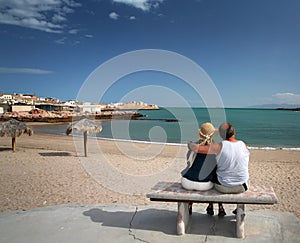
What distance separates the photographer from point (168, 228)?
3.82 metres

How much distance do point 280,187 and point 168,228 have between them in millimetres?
4359

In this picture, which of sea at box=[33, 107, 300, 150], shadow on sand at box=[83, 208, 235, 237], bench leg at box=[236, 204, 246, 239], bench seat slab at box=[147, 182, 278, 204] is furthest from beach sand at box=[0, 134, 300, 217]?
sea at box=[33, 107, 300, 150]

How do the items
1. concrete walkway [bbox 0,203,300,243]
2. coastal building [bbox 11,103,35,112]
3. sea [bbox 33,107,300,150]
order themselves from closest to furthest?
concrete walkway [bbox 0,203,300,243]
sea [bbox 33,107,300,150]
coastal building [bbox 11,103,35,112]

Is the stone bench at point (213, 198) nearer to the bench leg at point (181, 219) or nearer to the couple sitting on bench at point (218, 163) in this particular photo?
the bench leg at point (181, 219)

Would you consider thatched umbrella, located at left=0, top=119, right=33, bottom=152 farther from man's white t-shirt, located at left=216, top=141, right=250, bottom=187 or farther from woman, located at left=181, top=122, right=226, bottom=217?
man's white t-shirt, located at left=216, top=141, right=250, bottom=187

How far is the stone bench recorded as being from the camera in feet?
10.7

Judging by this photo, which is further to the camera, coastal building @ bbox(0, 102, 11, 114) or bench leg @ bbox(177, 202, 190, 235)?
coastal building @ bbox(0, 102, 11, 114)

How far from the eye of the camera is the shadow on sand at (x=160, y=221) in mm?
3723

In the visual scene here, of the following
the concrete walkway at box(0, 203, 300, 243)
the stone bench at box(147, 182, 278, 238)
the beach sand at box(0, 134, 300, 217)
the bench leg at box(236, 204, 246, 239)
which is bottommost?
the beach sand at box(0, 134, 300, 217)

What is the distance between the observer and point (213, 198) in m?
3.35

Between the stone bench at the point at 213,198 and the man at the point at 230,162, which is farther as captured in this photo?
the man at the point at 230,162

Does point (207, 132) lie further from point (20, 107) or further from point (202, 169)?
point (20, 107)

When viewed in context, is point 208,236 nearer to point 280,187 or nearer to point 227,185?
point 227,185


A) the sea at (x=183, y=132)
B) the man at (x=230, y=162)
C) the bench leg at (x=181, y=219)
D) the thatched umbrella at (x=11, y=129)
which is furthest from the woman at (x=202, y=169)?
the sea at (x=183, y=132)
